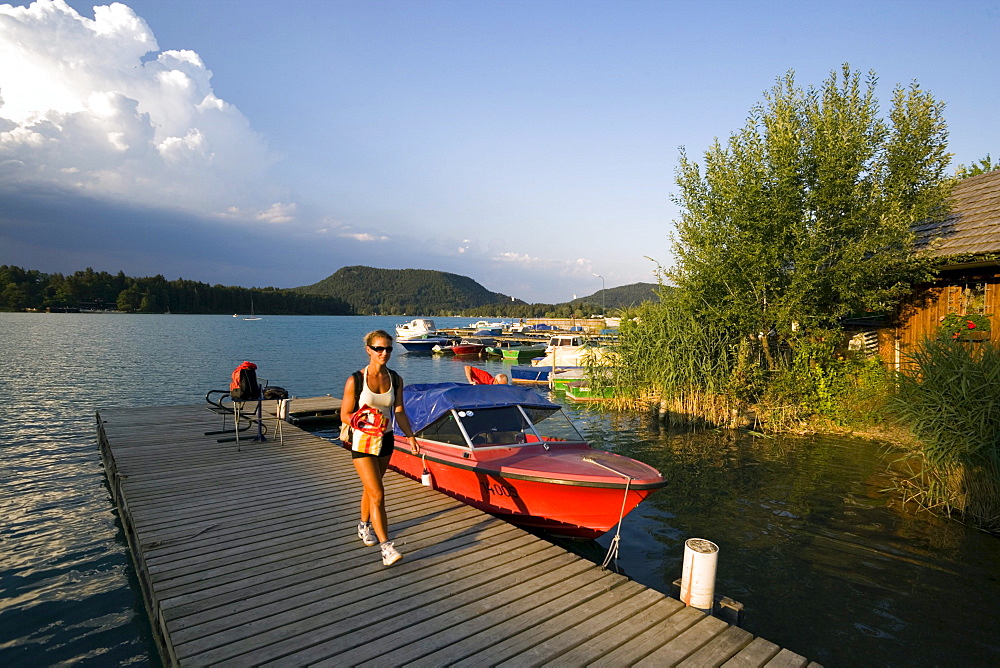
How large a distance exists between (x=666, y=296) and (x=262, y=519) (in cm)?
1430

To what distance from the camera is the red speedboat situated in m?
6.69

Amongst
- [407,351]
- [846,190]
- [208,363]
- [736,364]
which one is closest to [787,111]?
[846,190]

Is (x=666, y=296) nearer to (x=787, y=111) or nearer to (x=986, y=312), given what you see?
(x=787, y=111)

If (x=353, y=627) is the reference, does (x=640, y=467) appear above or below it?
above

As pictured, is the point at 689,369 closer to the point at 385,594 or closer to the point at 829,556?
the point at 829,556

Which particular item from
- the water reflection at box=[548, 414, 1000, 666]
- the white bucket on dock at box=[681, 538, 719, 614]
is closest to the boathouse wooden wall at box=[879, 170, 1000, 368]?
the water reflection at box=[548, 414, 1000, 666]

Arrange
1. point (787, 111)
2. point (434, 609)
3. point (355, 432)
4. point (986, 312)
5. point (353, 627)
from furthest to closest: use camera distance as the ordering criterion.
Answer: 1. point (787, 111)
2. point (986, 312)
3. point (355, 432)
4. point (434, 609)
5. point (353, 627)

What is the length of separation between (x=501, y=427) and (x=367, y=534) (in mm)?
2857

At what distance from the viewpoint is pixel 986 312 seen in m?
12.8

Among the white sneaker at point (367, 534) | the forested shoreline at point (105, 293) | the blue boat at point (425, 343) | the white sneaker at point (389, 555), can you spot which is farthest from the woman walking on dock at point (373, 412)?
the forested shoreline at point (105, 293)

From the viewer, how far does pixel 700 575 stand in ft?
16.1

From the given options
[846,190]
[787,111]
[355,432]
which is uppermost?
[787,111]

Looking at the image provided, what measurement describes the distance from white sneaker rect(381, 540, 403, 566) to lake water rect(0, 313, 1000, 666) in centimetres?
265

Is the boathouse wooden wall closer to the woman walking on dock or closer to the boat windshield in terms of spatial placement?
the boat windshield
